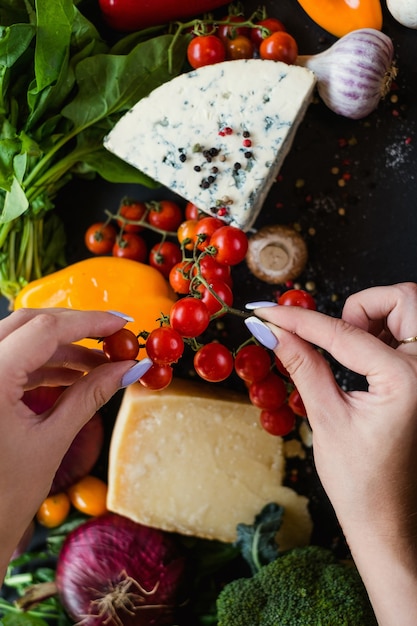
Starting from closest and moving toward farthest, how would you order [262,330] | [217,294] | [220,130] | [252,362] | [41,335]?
[41,335]
[262,330]
[217,294]
[252,362]
[220,130]

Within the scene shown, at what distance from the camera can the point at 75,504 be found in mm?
1643

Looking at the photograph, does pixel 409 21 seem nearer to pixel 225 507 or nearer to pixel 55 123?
pixel 55 123

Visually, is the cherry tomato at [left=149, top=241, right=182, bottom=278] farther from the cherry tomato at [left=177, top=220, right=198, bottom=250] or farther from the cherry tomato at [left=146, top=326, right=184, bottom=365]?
the cherry tomato at [left=146, top=326, right=184, bottom=365]

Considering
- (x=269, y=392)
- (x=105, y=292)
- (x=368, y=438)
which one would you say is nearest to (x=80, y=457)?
(x=105, y=292)

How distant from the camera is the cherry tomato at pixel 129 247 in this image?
1.61 meters

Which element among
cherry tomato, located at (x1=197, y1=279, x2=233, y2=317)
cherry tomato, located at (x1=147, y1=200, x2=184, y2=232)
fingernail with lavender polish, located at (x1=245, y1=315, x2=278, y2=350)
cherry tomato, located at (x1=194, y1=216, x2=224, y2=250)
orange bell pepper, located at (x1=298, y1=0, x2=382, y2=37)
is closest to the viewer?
fingernail with lavender polish, located at (x1=245, y1=315, x2=278, y2=350)

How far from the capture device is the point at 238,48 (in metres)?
1.54

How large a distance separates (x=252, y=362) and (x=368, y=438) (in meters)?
0.37

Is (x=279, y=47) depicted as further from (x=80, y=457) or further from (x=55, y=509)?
(x=55, y=509)

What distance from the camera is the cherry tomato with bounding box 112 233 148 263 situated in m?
1.61

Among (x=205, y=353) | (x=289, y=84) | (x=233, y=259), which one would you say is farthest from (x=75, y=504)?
(x=289, y=84)

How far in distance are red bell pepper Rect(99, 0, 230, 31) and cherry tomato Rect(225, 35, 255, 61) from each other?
0.32ft

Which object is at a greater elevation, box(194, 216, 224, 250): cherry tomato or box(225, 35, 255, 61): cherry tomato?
box(225, 35, 255, 61): cherry tomato

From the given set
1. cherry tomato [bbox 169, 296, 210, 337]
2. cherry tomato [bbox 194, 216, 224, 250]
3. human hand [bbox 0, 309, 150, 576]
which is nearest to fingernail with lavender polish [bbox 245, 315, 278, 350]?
cherry tomato [bbox 169, 296, 210, 337]
